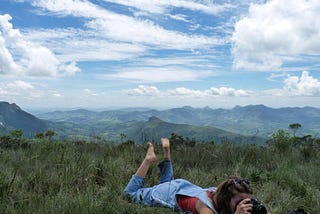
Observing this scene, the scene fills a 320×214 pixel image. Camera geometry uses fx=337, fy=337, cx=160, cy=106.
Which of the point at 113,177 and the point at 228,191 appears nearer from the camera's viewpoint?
the point at 228,191

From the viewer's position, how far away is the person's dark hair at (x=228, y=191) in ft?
10.7

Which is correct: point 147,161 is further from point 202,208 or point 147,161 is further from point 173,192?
point 202,208

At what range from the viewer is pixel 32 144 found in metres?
7.48

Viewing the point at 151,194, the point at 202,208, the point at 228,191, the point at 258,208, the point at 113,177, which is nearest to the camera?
the point at 258,208

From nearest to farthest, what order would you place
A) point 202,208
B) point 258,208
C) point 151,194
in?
point 258,208 < point 202,208 < point 151,194

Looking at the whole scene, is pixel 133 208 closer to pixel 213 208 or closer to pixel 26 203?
pixel 213 208

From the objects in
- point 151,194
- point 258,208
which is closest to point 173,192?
point 151,194

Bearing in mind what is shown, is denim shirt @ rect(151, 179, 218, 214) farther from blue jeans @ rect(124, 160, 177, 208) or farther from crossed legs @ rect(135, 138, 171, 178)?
crossed legs @ rect(135, 138, 171, 178)

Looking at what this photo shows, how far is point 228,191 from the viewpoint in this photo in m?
3.30

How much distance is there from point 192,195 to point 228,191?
1.90 ft

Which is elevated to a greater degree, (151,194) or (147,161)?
(147,161)

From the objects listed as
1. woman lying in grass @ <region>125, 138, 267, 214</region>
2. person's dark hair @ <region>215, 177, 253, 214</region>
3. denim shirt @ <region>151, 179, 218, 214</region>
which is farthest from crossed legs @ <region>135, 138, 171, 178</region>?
person's dark hair @ <region>215, 177, 253, 214</region>

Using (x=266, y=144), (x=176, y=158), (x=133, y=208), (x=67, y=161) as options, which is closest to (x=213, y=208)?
(x=133, y=208)

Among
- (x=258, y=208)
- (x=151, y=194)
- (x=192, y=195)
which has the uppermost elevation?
(x=258, y=208)
